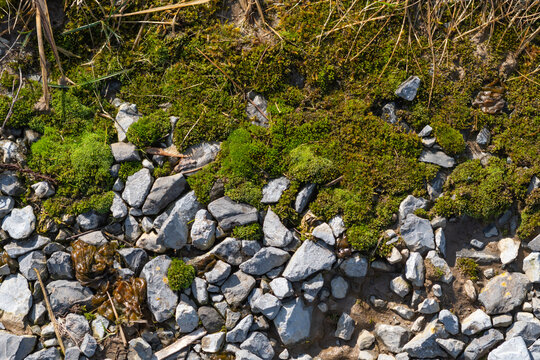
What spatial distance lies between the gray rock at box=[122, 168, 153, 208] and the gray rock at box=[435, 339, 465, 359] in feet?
12.3

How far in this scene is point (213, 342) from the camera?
197 inches

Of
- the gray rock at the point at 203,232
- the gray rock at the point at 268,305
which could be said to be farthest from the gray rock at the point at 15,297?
the gray rock at the point at 268,305

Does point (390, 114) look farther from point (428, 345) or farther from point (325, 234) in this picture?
point (428, 345)

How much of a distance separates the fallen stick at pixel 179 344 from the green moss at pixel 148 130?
232 cm

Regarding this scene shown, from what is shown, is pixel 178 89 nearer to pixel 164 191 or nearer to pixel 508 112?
pixel 164 191

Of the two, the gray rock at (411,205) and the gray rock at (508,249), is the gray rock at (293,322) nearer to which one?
the gray rock at (411,205)

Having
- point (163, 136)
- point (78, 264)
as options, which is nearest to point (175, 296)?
point (78, 264)

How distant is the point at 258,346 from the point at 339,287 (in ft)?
3.69

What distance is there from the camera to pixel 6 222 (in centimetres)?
532

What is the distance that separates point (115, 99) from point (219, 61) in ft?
4.70

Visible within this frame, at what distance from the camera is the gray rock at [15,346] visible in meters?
4.99

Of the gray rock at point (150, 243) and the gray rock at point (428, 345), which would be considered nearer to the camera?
the gray rock at point (428, 345)

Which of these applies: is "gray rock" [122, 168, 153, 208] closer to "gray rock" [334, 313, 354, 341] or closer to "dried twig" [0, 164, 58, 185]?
"dried twig" [0, 164, 58, 185]

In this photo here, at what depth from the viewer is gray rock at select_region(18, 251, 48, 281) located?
524 cm
